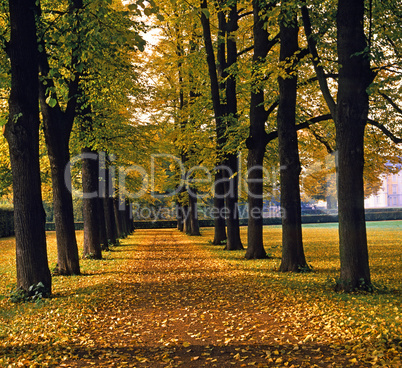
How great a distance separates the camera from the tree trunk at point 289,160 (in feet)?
44.7

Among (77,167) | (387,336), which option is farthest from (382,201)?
(387,336)

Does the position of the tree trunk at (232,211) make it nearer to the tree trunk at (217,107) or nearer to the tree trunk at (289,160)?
the tree trunk at (217,107)

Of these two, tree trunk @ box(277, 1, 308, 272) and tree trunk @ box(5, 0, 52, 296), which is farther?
tree trunk @ box(277, 1, 308, 272)

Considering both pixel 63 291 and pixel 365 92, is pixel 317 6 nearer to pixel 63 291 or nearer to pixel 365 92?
pixel 365 92

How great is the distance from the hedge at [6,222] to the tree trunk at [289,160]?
33.8 meters

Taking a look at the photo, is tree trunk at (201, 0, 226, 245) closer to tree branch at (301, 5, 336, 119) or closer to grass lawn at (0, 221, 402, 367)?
tree branch at (301, 5, 336, 119)

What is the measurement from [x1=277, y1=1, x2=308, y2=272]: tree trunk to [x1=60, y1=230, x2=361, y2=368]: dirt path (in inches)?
77.9

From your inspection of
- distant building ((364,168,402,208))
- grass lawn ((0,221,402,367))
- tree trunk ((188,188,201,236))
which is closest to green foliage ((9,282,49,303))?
grass lawn ((0,221,402,367))

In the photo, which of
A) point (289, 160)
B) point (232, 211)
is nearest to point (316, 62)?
point (289, 160)

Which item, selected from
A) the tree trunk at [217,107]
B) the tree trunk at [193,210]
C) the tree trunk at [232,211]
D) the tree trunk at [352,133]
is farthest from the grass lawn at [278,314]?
the tree trunk at [193,210]

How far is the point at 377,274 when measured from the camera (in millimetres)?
13305

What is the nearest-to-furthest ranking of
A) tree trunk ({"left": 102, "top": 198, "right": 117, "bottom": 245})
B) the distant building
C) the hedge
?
1. tree trunk ({"left": 102, "top": 198, "right": 117, "bottom": 245})
2. the hedge
3. the distant building

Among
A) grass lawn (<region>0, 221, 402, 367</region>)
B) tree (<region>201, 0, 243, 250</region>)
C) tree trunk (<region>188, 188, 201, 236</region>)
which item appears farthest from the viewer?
tree trunk (<region>188, 188, 201, 236</region>)

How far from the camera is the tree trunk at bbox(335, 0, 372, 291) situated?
979 centimetres
